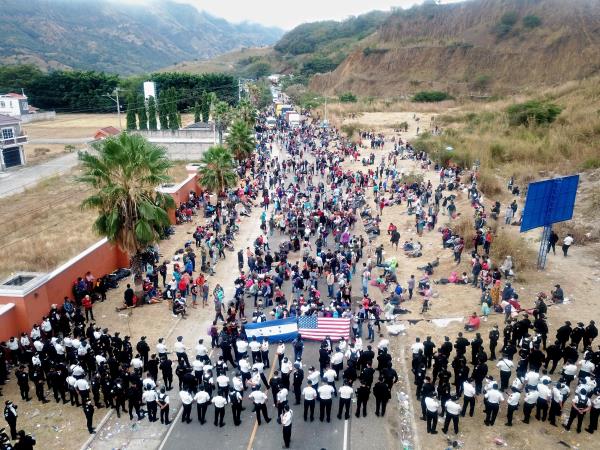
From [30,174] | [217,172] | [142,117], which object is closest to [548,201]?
[217,172]

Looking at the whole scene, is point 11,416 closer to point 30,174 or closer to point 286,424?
point 286,424

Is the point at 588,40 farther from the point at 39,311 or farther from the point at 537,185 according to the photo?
the point at 39,311

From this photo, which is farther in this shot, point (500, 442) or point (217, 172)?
point (217, 172)

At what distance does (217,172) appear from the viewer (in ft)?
118

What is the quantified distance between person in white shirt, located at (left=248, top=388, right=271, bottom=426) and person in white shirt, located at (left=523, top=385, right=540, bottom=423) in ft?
22.9

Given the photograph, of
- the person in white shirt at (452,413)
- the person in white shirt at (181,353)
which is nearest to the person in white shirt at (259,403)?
the person in white shirt at (181,353)

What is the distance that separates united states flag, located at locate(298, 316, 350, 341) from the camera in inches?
717

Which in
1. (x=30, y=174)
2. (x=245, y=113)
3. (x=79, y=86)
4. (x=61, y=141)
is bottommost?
(x=30, y=174)

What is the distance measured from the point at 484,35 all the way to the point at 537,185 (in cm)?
10641

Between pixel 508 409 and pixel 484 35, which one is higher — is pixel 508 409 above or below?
below

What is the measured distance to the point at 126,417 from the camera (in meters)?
14.6

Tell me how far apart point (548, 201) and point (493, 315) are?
6082 millimetres

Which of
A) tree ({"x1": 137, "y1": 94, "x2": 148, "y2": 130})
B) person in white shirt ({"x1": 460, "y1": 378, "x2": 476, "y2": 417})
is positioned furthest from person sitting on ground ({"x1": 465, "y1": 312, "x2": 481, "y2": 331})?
tree ({"x1": 137, "y1": 94, "x2": 148, "y2": 130})

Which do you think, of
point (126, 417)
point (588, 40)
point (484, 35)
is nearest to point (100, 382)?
point (126, 417)
